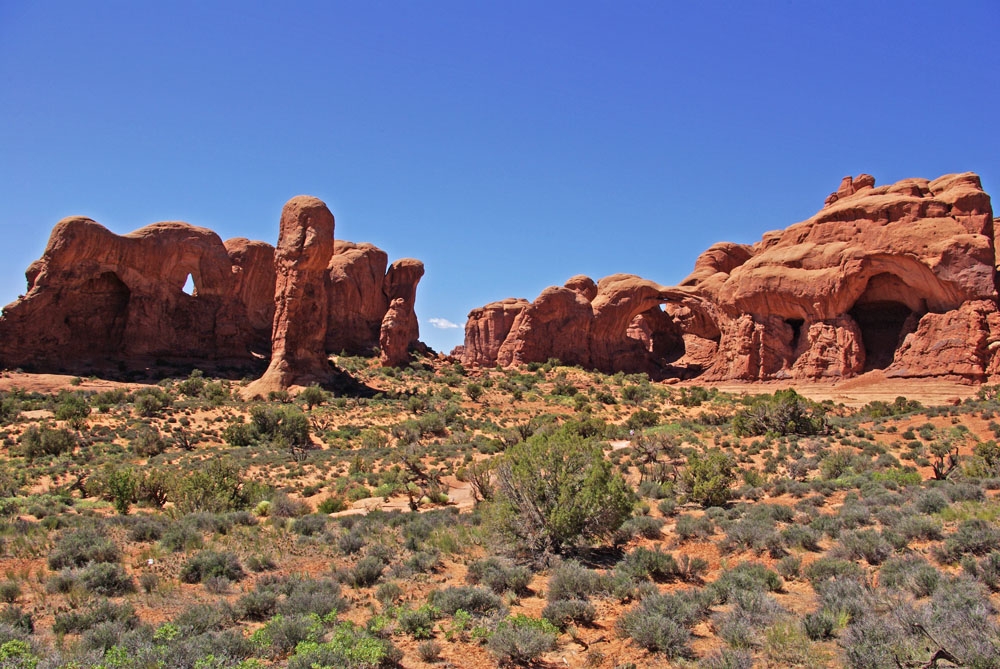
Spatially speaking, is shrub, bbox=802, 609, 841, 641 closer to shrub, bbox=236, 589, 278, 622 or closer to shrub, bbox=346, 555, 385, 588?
shrub, bbox=346, 555, 385, 588

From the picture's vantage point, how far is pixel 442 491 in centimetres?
1769

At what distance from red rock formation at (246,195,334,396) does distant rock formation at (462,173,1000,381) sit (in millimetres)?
15203

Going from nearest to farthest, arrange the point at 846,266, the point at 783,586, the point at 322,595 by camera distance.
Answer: the point at 322,595 → the point at 783,586 → the point at 846,266

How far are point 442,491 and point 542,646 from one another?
1160 cm

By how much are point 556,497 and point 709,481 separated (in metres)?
5.16

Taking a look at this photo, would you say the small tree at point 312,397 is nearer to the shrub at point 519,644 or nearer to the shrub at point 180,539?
the shrub at point 180,539

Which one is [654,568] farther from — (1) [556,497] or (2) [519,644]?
(2) [519,644]

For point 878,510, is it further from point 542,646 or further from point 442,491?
Answer: point 442,491

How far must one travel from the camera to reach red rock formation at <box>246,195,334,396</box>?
31.7 m

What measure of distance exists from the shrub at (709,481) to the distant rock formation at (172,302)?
72.9 feet

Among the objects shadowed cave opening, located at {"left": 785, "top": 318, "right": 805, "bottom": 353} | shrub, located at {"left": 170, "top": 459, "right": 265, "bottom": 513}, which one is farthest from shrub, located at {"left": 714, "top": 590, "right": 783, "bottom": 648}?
shadowed cave opening, located at {"left": 785, "top": 318, "right": 805, "bottom": 353}

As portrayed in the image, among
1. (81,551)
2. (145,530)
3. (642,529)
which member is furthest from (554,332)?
(81,551)

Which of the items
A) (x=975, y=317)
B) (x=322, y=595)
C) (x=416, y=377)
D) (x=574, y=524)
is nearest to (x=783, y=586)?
(x=574, y=524)

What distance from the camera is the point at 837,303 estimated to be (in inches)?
1287
